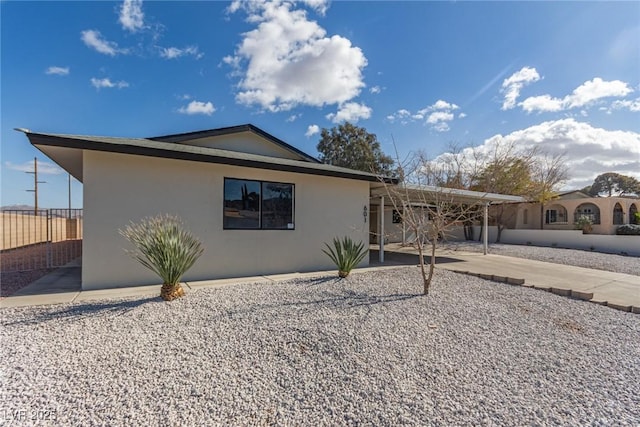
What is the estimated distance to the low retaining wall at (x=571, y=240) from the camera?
1560cm

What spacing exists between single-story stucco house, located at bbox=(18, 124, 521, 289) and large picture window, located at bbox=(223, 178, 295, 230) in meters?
0.03

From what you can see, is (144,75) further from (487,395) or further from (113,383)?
(487,395)

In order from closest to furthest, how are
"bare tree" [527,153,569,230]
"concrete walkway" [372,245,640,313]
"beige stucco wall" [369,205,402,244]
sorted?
1. "concrete walkway" [372,245,640,313]
2. "beige stucco wall" [369,205,402,244]
3. "bare tree" [527,153,569,230]

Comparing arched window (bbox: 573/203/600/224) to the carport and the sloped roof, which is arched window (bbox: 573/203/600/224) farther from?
the sloped roof

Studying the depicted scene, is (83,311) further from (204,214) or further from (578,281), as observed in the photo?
(578,281)

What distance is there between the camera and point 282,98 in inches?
650

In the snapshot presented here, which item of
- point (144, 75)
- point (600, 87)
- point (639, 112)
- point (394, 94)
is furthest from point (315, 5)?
point (639, 112)

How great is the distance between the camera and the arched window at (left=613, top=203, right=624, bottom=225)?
2167 cm

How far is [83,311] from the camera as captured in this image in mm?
4656

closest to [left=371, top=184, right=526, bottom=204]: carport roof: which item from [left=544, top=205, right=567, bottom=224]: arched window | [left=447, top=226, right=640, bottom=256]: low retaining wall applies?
[left=447, top=226, right=640, bottom=256]: low retaining wall

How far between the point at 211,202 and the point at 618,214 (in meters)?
28.9

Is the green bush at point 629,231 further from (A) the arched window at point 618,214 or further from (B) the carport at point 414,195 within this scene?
(B) the carport at point 414,195

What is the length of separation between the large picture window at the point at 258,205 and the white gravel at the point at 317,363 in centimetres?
284

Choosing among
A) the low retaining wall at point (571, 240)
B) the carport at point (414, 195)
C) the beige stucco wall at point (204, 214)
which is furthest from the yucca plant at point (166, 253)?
the low retaining wall at point (571, 240)
